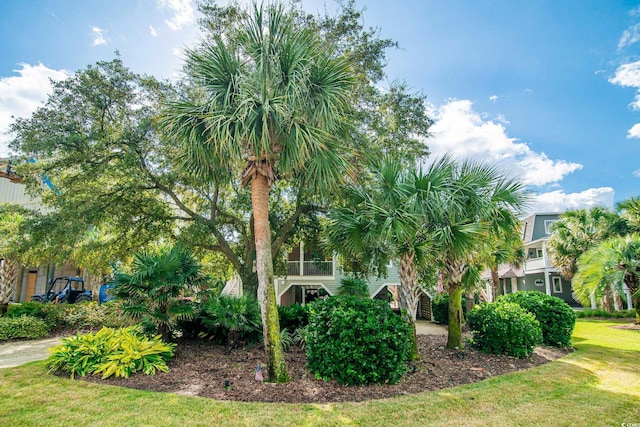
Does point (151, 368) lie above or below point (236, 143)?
below

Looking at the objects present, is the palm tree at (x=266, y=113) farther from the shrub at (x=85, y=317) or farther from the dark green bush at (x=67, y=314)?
the shrub at (x=85, y=317)

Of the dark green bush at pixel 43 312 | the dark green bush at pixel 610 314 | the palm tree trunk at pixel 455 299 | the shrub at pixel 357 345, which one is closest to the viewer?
the shrub at pixel 357 345

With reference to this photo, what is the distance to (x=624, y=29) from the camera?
9688mm

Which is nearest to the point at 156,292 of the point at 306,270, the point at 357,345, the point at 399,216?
the point at 357,345

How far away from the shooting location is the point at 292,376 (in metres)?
6.00

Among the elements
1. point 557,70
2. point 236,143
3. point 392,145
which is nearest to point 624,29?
point 557,70

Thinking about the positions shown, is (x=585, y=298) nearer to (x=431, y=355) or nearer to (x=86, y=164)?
(x=431, y=355)

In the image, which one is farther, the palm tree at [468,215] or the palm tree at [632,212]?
the palm tree at [632,212]

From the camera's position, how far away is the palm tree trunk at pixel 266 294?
18.5 feet

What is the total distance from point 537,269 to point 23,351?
2910cm

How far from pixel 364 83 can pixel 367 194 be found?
4.58 m

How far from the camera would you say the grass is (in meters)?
4.11

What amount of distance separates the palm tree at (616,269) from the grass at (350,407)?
861 cm

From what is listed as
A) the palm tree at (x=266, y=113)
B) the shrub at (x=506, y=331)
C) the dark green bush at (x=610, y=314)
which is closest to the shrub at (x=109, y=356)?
the palm tree at (x=266, y=113)
